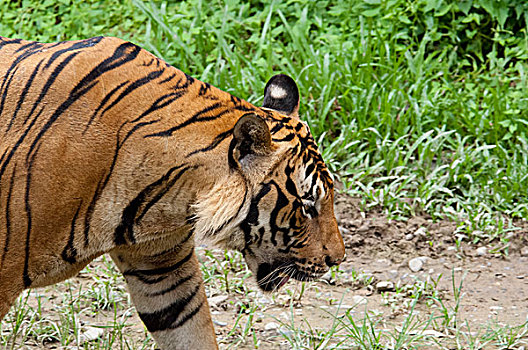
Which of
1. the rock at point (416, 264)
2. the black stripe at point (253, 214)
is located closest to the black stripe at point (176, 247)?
the black stripe at point (253, 214)

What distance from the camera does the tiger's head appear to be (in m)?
2.51

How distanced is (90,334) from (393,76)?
9.15 feet

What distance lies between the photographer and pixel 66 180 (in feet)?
7.74

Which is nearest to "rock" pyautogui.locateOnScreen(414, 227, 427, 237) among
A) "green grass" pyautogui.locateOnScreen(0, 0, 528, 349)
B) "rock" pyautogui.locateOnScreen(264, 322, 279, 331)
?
"green grass" pyautogui.locateOnScreen(0, 0, 528, 349)

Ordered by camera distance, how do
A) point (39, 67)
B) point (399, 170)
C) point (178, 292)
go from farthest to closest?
1. point (399, 170)
2. point (178, 292)
3. point (39, 67)

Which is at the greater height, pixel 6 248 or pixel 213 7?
pixel 6 248

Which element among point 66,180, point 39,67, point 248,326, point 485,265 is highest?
point 39,67

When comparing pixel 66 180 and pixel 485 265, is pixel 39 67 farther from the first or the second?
pixel 485 265

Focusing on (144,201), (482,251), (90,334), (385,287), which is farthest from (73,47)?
(482,251)

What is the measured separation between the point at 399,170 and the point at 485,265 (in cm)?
84

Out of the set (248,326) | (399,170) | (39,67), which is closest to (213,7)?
(399,170)

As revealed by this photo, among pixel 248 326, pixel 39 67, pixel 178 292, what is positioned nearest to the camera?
pixel 39 67

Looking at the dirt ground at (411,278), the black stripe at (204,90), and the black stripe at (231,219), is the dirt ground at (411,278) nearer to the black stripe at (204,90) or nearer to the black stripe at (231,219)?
the black stripe at (231,219)

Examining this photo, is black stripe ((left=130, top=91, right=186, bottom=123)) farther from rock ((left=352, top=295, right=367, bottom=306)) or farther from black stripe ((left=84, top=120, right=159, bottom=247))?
rock ((left=352, top=295, right=367, bottom=306))
